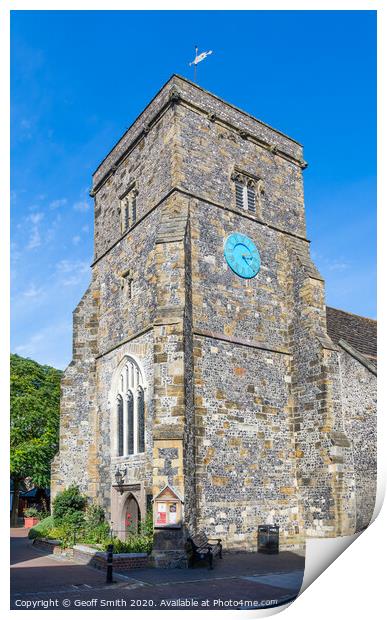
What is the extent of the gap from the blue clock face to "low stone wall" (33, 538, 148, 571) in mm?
9230

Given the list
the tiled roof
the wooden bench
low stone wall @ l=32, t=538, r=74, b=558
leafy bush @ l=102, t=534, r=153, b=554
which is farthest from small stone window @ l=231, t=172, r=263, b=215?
low stone wall @ l=32, t=538, r=74, b=558

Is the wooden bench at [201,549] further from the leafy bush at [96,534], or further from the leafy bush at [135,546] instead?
the leafy bush at [96,534]

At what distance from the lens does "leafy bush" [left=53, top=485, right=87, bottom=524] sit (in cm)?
1952

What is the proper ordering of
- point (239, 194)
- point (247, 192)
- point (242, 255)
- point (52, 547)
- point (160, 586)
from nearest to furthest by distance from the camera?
1. point (160, 586)
2. point (52, 547)
3. point (242, 255)
4. point (239, 194)
5. point (247, 192)

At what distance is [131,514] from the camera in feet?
58.6

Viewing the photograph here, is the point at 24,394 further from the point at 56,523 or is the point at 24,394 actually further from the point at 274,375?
the point at 274,375

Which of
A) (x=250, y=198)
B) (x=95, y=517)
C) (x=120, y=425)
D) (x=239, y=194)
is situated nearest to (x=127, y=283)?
(x=120, y=425)

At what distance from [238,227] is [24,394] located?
912cm

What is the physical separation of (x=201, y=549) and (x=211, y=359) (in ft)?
17.5

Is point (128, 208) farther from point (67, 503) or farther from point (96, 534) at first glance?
point (96, 534)

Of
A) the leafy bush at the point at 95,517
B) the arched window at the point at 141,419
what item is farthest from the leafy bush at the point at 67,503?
the arched window at the point at 141,419

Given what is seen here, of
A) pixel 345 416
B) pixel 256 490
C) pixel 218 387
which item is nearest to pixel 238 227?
pixel 218 387

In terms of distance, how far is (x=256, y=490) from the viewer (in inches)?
669

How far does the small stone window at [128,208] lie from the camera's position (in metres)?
20.7
